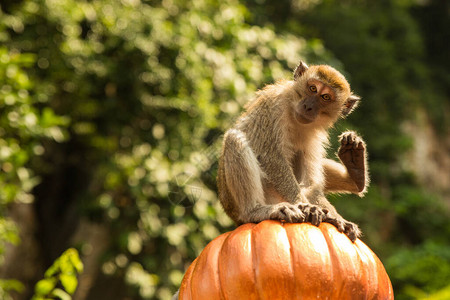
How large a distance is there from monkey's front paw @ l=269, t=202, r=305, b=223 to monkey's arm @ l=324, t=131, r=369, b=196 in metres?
0.55

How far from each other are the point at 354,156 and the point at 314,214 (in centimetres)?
66

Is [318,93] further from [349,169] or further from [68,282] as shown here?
[68,282]

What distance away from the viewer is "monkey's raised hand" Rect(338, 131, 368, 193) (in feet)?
8.79

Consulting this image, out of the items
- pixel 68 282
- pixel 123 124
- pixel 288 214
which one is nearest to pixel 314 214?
pixel 288 214

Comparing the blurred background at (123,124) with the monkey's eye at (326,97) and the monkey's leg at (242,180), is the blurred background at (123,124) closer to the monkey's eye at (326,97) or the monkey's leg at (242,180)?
the monkey's eye at (326,97)

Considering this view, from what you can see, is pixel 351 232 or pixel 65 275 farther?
pixel 65 275

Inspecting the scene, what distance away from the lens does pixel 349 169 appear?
288 cm

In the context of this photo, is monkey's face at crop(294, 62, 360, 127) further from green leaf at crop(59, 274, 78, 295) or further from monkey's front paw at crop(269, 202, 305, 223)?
green leaf at crop(59, 274, 78, 295)

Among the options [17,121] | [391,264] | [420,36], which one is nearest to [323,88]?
[17,121]

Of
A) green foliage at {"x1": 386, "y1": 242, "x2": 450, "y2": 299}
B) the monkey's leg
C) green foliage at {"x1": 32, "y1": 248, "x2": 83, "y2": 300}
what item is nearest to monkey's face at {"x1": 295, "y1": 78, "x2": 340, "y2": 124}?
the monkey's leg

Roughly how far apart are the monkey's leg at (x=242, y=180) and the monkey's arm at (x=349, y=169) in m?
0.48

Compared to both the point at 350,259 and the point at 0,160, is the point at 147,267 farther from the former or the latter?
the point at 350,259

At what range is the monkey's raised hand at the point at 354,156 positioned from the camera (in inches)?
105

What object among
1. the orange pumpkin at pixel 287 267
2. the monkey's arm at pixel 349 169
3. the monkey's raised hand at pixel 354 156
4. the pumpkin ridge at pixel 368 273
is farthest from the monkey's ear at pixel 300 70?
the pumpkin ridge at pixel 368 273
